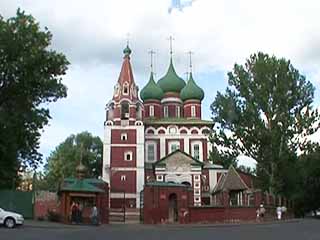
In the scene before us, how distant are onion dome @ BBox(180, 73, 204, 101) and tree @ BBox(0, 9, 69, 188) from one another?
127 feet

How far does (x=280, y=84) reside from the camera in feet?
168

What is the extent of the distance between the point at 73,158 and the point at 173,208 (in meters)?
40.9

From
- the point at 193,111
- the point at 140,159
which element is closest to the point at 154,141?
the point at 140,159

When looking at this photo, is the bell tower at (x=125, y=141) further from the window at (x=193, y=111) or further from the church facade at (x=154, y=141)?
the window at (x=193, y=111)

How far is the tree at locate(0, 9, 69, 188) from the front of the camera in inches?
1336

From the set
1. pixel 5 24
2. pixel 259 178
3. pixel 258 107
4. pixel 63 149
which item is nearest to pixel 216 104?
pixel 258 107

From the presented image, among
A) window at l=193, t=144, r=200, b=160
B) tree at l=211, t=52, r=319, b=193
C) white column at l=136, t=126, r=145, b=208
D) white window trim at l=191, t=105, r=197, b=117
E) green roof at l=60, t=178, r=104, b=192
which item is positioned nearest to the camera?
green roof at l=60, t=178, r=104, b=192

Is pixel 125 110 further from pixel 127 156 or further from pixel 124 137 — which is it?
pixel 127 156

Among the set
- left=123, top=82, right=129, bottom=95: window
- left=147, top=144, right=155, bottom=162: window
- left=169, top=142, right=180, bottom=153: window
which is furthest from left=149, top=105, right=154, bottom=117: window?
left=123, top=82, right=129, bottom=95: window

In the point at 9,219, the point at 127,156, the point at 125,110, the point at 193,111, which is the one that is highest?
the point at 193,111

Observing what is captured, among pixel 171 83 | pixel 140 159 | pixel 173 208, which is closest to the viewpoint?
pixel 173 208

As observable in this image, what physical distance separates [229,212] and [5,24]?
20.5 meters

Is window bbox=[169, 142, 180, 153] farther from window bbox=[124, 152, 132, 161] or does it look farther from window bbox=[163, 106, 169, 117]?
window bbox=[124, 152, 132, 161]

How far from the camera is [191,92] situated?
74438mm
